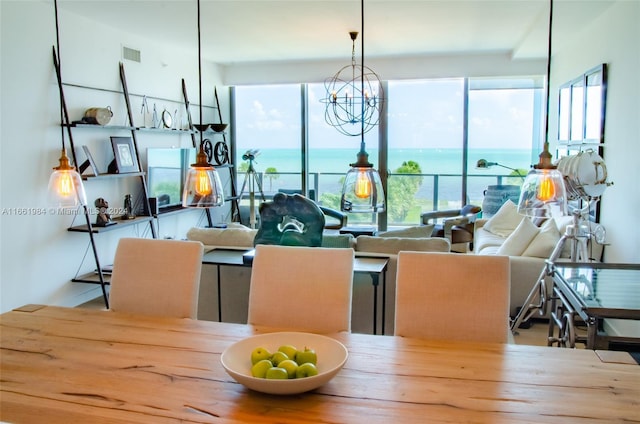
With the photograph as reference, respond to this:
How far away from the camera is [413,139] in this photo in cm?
797

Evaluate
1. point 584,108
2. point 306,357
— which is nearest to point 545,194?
point 306,357

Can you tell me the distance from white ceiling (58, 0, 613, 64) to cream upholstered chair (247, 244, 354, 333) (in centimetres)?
284

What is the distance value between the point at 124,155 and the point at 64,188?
341cm

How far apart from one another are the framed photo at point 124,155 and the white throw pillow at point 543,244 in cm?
394

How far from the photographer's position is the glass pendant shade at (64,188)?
2.11 m

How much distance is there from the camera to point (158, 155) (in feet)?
19.3

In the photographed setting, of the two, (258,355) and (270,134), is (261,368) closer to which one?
(258,355)

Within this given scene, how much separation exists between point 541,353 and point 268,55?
20.1 ft

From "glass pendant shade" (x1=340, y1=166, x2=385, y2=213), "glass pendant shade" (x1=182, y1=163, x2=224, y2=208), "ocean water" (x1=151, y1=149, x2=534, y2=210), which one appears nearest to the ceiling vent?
"ocean water" (x1=151, y1=149, x2=534, y2=210)

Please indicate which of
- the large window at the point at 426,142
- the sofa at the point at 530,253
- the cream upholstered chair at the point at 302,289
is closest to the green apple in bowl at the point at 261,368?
the cream upholstered chair at the point at 302,289

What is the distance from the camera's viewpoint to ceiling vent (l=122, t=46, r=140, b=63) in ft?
18.2

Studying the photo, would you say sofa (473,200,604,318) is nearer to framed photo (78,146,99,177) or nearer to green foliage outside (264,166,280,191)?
framed photo (78,146,99,177)

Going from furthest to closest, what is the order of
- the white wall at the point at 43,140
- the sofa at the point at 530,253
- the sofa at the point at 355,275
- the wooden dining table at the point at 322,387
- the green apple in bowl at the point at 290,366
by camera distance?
1. the white wall at the point at 43,140
2. the sofa at the point at 530,253
3. the sofa at the point at 355,275
4. the green apple in bowl at the point at 290,366
5. the wooden dining table at the point at 322,387

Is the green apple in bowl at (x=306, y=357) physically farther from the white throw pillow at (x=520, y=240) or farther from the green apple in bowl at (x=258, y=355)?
the white throw pillow at (x=520, y=240)
